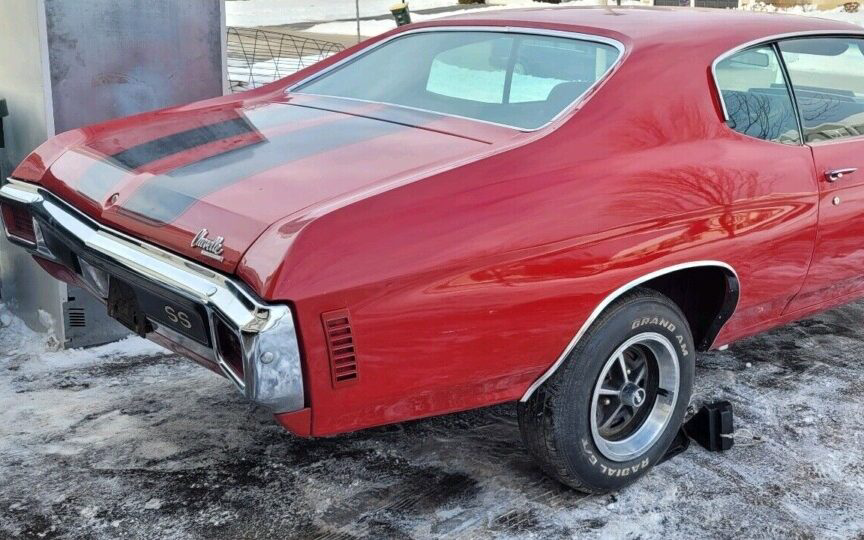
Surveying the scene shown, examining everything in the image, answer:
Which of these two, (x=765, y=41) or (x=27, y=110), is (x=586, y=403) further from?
(x=27, y=110)

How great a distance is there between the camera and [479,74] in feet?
11.5

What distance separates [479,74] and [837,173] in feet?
4.73

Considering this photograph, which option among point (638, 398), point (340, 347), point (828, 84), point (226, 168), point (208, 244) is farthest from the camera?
point (828, 84)

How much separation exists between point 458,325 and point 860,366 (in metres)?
2.73

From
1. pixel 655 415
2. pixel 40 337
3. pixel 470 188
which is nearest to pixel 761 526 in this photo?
pixel 655 415

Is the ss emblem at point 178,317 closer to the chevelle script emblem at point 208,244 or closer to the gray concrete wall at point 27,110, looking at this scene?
the chevelle script emblem at point 208,244

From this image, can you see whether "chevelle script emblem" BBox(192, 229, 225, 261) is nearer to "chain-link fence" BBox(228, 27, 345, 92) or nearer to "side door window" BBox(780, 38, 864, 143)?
"side door window" BBox(780, 38, 864, 143)

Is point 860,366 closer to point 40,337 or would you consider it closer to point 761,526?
point 761,526

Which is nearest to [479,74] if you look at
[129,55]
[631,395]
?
[631,395]

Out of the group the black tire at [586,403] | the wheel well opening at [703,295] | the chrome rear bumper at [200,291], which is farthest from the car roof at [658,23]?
the chrome rear bumper at [200,291]

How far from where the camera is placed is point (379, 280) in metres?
2.44

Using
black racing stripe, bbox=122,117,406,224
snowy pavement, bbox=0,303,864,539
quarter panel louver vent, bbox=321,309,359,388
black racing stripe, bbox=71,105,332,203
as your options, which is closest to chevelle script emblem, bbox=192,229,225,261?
black racing stripe, bbox=122,117,406,224

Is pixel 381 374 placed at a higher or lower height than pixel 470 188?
lower

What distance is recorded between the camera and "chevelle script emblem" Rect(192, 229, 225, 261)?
249 centimetres
